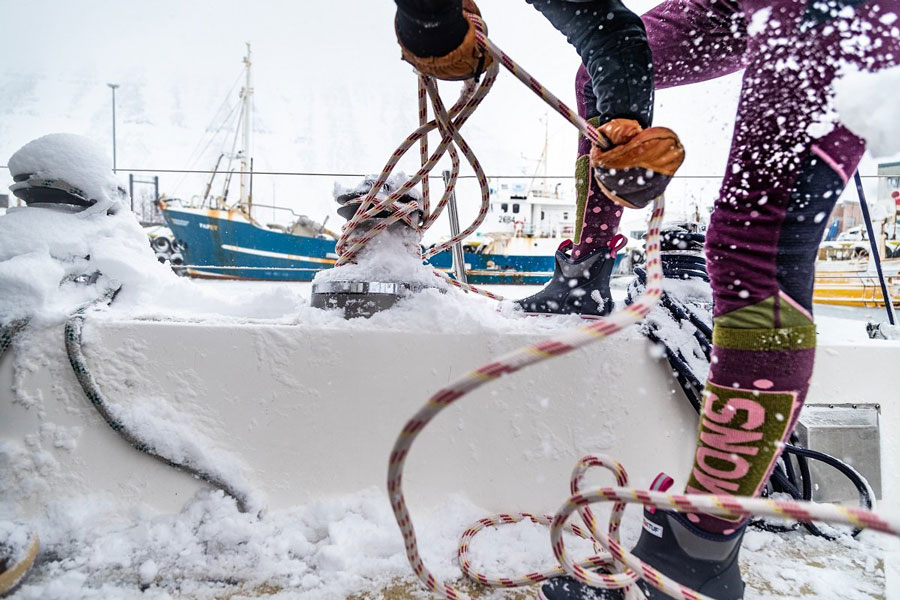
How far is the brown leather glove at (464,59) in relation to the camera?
21.3 inches

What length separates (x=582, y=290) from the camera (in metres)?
0.85

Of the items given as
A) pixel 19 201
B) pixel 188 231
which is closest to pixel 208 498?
pixel 19 201

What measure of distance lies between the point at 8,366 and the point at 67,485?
20 cm

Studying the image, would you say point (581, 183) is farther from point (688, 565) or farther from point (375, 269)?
point (688, 565)

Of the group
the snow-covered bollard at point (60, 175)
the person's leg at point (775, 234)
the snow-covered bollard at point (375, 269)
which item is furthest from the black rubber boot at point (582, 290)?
the snow-covered bollard at point (60, 175)

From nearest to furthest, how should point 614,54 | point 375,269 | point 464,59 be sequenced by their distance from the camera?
1. point 464,59
2. point 614,54
3. point 375,269

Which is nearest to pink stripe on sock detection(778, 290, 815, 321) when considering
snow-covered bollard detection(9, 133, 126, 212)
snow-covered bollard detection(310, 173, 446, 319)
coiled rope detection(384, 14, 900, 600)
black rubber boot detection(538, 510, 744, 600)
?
coiled rope detection(384, 14, 900, 600)

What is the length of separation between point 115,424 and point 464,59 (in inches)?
27.4

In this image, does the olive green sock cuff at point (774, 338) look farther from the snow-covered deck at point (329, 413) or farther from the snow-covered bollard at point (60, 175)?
the snow-covered bollard at point (60, 175)

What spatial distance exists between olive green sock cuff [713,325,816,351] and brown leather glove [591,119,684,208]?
19 cm

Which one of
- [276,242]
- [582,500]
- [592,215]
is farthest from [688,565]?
[276,242]

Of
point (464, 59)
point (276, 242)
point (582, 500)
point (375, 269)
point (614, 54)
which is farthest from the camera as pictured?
point (276, 242)

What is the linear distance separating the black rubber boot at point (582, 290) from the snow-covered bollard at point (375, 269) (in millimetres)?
201

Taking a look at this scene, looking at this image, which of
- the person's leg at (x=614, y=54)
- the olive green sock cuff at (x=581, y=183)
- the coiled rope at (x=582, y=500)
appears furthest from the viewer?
the olive green sock cuff at (x=581, y=183)
